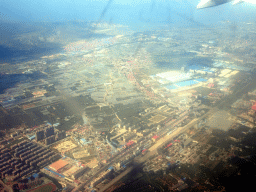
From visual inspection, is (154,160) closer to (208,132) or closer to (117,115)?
(208,132)

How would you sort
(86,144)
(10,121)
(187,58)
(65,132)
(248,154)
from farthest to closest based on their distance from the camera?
(187,58) → (10,121) → (65,132) → (86,144) → (248,154)

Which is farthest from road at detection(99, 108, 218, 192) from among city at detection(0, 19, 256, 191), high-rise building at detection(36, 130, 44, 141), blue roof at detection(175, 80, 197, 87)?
high-rise building at detection(36, 130, 44, 141)

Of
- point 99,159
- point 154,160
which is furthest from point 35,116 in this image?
point 154,160

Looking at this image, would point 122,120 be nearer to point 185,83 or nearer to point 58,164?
point 58,164

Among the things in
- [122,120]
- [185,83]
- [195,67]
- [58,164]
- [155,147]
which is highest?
[195,67]

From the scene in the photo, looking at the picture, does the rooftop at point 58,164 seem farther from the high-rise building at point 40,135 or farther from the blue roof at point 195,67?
the blue roof at point 195,67

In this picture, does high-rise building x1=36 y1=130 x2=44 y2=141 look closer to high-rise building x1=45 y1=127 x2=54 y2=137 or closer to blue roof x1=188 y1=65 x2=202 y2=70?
high-rise building x1=45 y1=127 x2=54 y2=137

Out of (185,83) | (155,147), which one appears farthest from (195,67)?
(155,147)

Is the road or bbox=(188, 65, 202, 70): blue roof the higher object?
bbox=(188, 65, 202, 70): blue roof

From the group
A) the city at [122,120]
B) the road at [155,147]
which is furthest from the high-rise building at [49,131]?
the road at [155,147]

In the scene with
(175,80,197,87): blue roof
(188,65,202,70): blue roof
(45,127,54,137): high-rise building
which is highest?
(188,65,202,70): blue roof

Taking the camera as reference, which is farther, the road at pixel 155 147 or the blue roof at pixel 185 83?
the blue roof at pixel 185 83
